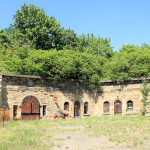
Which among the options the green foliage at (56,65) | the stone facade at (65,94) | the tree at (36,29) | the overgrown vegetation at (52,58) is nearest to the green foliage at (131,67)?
the overgrown vegetation at (52,58)

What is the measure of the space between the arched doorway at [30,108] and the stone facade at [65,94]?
0.98 ft

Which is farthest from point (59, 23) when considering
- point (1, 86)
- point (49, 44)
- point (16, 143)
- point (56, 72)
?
point (16, 143)

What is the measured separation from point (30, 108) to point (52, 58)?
5159mm

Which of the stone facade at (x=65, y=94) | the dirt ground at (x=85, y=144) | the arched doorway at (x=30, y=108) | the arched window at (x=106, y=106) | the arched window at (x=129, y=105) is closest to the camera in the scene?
the dirt ground at (x=85, y=144)

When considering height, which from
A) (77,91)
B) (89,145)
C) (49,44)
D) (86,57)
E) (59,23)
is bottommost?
(89,145)

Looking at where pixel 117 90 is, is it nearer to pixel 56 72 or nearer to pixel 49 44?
pixel 56 72

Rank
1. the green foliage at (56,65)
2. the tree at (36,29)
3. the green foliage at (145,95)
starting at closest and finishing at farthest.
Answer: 1. the green foliage at (56,65)
2. the green foliage at (145,95)
3. the tree at (36,29)

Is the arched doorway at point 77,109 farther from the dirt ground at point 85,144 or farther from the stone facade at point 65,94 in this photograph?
the dirt ground at point 85,144

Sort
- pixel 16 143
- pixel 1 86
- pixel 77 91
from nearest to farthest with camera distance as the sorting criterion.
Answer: pixel 16 143 < pixel 1 86 < pixel 77 91

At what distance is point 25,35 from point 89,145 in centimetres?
2601

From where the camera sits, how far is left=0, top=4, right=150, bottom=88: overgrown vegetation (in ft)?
68.6

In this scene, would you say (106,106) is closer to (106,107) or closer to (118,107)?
(106,107)

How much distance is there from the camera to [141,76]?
23.4m

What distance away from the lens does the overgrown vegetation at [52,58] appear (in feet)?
68.6
